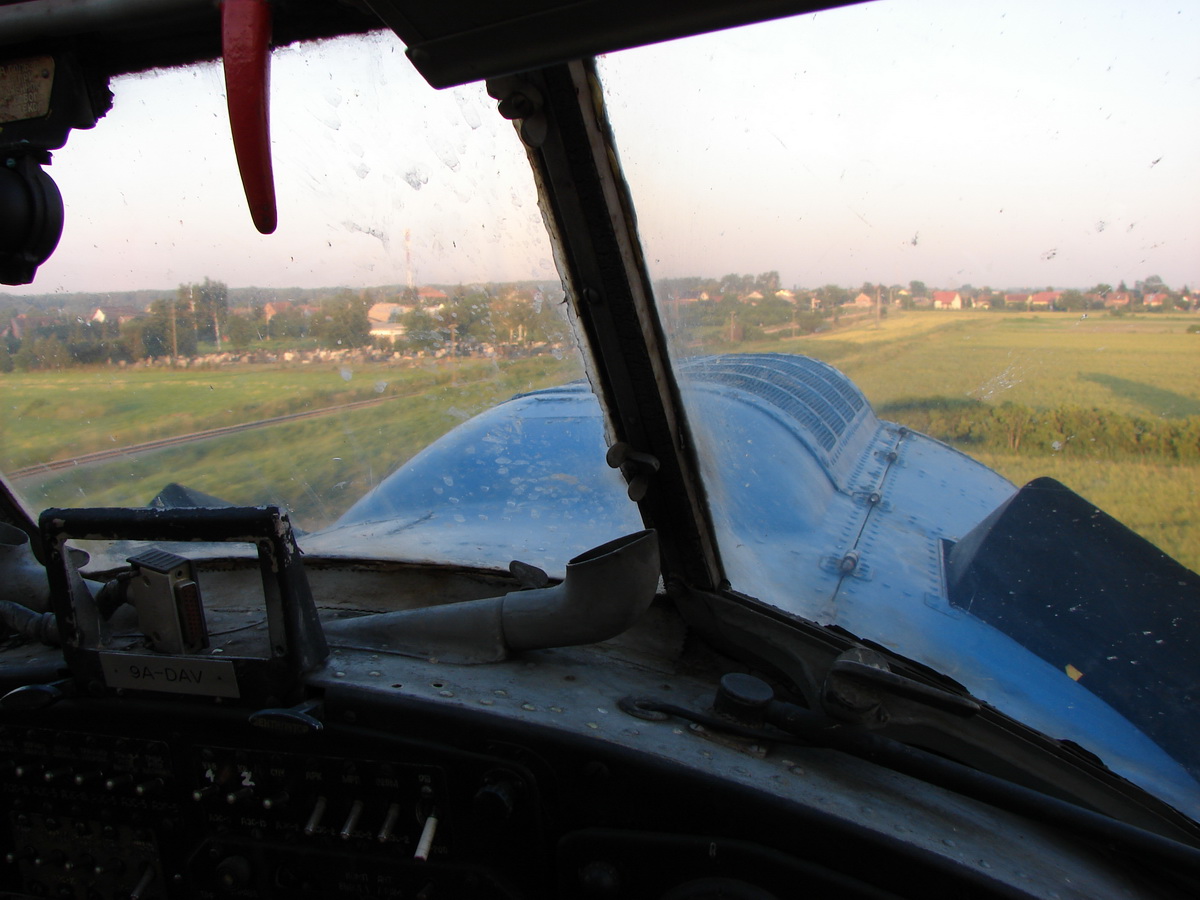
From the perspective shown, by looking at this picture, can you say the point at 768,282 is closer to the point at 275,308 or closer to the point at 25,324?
the point at 275,308

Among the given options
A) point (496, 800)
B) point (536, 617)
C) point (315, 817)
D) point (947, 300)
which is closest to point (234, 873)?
point (315, 817)

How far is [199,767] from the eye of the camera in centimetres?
138

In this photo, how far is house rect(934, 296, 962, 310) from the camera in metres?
1.05

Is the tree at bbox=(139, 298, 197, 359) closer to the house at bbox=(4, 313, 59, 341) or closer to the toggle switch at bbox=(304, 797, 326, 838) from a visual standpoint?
the house at bbox=(4, 313, 59, 341)

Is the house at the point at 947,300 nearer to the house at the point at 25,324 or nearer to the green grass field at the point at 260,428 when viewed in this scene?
the green grass field at the point at 260,428

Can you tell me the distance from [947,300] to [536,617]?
0.87 m

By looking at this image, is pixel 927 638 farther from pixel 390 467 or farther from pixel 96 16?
pixel 96 16

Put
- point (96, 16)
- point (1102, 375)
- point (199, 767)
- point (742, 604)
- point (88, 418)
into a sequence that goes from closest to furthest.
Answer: point (1102, 375) < point (96, 16) < point (199, 767) < point (742, 604) < point (88, 418)

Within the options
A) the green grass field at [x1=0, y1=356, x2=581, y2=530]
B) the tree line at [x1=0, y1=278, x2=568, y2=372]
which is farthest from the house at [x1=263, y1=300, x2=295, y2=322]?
the green grass field at [x1=0, y1=356, x2=581, y2=530]

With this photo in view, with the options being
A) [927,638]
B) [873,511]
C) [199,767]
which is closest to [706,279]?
[873,511]

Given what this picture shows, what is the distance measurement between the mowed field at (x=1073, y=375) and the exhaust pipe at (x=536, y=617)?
527mm

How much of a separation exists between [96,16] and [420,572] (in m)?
1.12

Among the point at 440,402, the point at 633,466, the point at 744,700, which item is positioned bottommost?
the point at 744,700

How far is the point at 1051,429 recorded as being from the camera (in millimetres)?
1080
